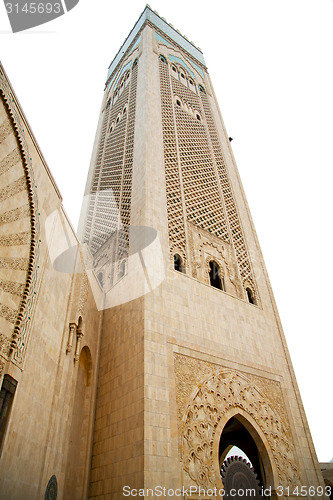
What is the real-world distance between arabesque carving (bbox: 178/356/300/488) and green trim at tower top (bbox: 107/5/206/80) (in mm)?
10261

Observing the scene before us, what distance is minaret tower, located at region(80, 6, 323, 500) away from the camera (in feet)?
12.5

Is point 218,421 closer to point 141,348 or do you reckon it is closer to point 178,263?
point 141,348

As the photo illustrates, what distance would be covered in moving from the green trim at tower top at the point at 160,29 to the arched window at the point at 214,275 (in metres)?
8.18

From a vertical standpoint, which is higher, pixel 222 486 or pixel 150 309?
pixel 150 309

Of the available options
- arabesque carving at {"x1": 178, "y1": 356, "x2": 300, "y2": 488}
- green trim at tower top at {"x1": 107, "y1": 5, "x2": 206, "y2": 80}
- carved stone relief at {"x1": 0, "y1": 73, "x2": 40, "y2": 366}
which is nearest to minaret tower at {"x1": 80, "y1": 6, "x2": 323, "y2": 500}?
arabesque carving at {"x1": 178, "y1": 356, "x2": 300, "y2": 488}

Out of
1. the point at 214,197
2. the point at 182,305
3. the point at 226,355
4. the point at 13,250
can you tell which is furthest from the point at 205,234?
the point at 13,250

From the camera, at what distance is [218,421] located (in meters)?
4.21

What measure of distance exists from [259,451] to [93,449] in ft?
6.83

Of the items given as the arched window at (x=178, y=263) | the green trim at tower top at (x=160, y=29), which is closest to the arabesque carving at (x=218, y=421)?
the arched window at (x=178, y=263)

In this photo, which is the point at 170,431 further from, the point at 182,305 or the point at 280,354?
the point at 280,354

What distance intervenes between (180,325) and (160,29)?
9.68 metres

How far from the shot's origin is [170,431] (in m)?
3.71

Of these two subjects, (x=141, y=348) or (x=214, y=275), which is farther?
(x=214, y=275)

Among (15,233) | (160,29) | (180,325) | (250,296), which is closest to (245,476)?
(180,325)
